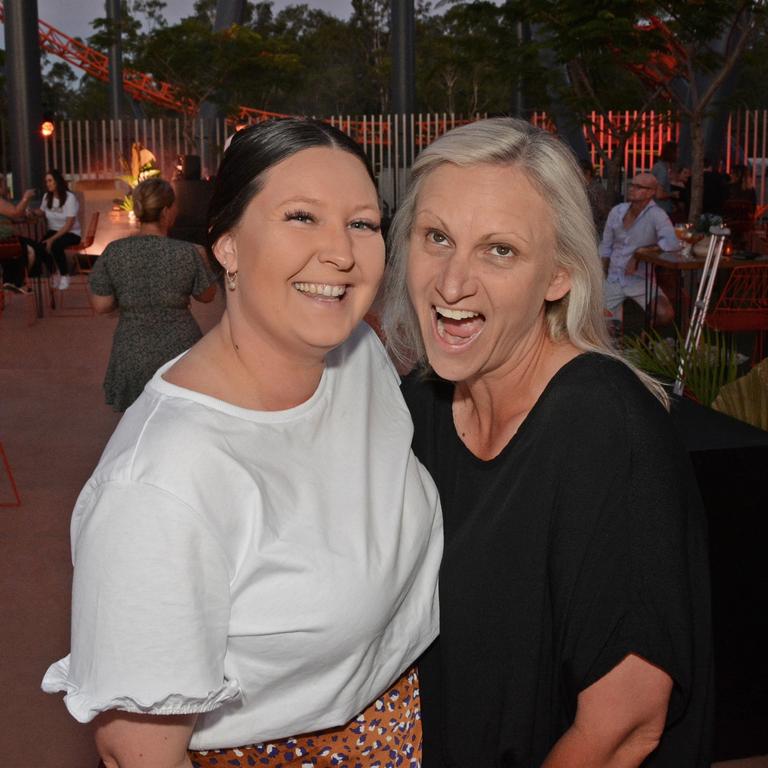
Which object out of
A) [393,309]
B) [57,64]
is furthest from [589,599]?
[57,64]

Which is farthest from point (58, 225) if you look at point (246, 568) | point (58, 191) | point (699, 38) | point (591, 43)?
point (246, 568)

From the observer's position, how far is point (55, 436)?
744cm

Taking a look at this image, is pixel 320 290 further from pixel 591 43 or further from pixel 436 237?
pixel 591 43

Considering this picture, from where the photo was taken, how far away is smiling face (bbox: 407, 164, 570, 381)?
74.8 inches

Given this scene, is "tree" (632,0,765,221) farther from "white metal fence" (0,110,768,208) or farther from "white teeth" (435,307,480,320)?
"white teeth" (435,307,480,320)

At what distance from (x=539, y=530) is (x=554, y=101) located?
1973cm

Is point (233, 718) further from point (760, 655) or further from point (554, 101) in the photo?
point (554, 101)

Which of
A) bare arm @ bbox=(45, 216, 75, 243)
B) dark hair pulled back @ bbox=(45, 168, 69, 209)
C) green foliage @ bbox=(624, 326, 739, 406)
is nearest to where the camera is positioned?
green foliage @ bbox=(624, 326, 739, 406)

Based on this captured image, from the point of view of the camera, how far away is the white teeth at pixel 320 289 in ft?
5.65

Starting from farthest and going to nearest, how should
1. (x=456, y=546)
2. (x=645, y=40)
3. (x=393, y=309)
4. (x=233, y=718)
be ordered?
1. (x=645, y=40)
2. (x=393, y=309)
3. (x=456, y=546)
4. (x=233, y=718)

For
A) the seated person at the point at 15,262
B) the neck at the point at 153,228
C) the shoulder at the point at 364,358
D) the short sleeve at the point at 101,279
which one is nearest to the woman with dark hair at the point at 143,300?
the short sleeve at the point at 101,279

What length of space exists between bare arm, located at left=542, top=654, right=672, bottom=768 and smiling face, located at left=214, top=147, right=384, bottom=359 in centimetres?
71

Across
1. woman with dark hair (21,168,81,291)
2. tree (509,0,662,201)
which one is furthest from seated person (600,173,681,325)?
woman with dark hair (21,168,81,291)

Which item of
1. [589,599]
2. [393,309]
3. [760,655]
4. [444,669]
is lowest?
[760,655]
